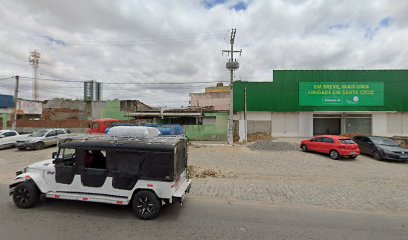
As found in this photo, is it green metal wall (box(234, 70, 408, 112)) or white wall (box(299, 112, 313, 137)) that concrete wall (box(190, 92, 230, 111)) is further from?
white wall (box(299, 112, 313, 137))

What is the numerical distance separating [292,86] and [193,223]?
24692mm

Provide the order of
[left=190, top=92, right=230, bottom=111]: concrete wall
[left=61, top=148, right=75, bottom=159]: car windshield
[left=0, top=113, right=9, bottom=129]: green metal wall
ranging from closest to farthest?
[left=61, top=148, right=75, bottom=159]: car windshield → [left=0, top=113, right=9, bottom=129]: green metal wall → [left=190, top=92, right=230, bottom=111]: concrete wall

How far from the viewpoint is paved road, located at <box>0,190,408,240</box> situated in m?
4.33

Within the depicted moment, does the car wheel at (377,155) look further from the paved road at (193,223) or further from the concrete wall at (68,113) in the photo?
the concrete wall at (68,113)

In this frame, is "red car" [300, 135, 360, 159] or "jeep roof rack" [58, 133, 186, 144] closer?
Answer: "jeep roof rack" [58, 133, 186, 144]

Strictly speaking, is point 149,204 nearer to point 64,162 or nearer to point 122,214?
point 122,214

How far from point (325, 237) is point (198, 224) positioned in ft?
8.20

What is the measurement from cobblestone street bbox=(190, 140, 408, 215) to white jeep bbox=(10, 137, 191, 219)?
6.77ft

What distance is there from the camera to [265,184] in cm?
808

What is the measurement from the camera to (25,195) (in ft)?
17.9

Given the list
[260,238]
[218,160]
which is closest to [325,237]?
[260,238]

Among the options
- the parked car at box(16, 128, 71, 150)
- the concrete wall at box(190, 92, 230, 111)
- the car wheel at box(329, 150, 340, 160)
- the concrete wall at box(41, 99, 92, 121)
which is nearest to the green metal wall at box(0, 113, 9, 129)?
the concrete wall at box(41, 99, 92, 121)

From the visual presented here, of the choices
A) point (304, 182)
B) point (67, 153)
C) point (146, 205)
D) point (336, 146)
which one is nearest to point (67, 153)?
point (67, 153)

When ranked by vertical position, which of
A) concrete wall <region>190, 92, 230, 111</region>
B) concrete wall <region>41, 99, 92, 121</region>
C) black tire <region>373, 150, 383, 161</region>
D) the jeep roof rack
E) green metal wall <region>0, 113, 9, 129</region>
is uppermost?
concrete wall <region>190, 92, 230, 111</region>
